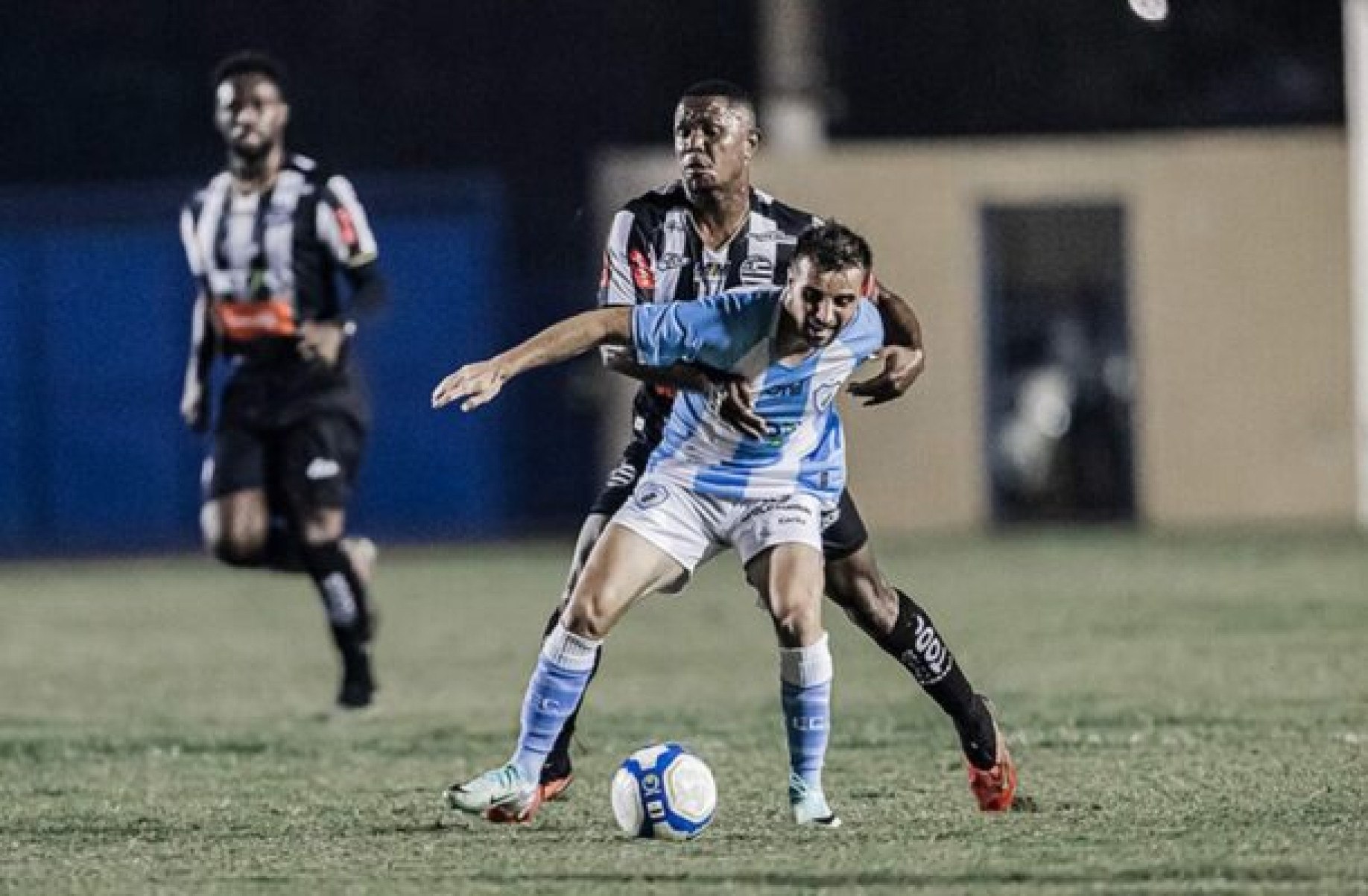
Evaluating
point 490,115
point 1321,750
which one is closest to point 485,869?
point 1321,750

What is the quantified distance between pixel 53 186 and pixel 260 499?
48.2 feet

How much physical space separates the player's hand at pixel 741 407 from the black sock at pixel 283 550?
3799 millimetres

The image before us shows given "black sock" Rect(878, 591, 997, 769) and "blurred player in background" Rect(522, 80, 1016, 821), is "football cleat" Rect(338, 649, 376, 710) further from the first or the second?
"black sock" Rect(878, 591, 997, 769)

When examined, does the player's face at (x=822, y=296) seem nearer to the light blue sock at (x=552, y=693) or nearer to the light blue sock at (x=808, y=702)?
the light blue sock at (x=808, y=702)

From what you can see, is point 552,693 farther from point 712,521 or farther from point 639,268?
point 639,268

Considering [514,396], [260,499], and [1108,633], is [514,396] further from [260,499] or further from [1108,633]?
[260,499]

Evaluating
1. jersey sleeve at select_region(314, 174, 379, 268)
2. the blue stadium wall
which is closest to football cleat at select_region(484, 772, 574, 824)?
jersey sleeve at select_region(314, 174, 379, 268)

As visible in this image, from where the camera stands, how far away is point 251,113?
444 inches

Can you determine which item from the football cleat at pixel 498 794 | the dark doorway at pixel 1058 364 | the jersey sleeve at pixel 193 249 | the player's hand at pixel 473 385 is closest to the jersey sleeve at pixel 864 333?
the player's hand at pixel 473 385

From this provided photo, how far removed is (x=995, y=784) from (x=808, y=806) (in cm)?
59

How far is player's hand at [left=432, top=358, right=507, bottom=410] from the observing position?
296 inches

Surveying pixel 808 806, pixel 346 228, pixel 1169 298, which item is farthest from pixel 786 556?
pixel 1169 298

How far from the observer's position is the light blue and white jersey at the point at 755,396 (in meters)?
8.02

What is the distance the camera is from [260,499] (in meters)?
11.5
